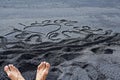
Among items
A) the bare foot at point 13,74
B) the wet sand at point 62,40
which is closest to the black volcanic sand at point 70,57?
the wet sand at point 62,40

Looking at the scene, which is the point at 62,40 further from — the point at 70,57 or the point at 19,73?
the point at 19,73

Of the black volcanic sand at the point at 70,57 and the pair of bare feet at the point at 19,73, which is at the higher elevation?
the pair of bare feet at the point at 19,73

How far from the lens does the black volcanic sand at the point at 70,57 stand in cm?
202

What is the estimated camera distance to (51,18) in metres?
3.72

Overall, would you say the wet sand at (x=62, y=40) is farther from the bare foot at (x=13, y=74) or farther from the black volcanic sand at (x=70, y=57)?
the bare foot at (x=13, y=74)

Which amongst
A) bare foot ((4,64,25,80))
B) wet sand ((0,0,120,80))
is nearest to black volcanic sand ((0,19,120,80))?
wet sand ((0,0,120,80))

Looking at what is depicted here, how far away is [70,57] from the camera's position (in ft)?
7.65

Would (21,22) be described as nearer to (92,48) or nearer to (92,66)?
(92,48)

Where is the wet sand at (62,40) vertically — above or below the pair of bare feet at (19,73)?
below

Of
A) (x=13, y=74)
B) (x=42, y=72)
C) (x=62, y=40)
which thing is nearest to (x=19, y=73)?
(x=13, y=74)

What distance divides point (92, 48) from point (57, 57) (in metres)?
0.46

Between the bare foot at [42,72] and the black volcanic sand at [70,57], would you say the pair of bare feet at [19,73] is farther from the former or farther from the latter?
the black volcanic sand at [70,57]

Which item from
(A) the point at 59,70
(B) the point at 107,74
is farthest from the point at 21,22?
(B) the point at 107,74

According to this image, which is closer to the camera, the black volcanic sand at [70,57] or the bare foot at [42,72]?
the bare foot at [42,72]
